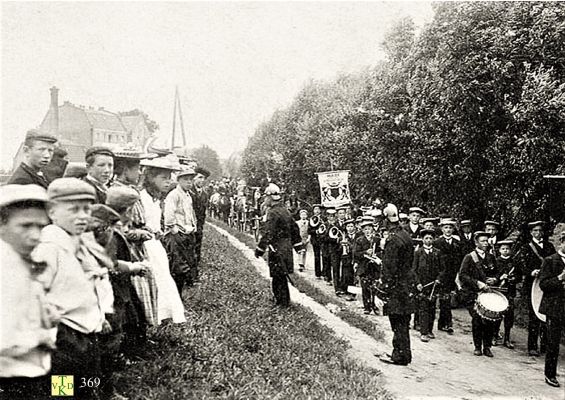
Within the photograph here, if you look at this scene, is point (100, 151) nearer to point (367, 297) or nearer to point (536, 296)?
point (536, 296)

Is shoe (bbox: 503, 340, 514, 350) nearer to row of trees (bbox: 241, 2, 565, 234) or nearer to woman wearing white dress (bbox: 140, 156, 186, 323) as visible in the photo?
row of trees (bbox: 241, 2, 565, 234)

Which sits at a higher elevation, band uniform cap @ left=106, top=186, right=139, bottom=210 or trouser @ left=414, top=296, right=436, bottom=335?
band uniform cap @ left=106, top=186, right=139, bottom=210

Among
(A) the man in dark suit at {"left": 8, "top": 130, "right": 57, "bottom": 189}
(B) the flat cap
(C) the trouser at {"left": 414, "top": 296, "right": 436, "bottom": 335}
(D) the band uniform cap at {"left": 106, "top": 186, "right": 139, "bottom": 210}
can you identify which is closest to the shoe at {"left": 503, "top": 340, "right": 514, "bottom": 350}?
(C) the trouser at {"left": 414, "top": 296, "right": 436, "bottom": 335}

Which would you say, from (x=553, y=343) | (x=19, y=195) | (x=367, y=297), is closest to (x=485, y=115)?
(x=367, y=297)

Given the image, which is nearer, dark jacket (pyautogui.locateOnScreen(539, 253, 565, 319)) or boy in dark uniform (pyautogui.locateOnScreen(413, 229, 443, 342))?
dark jacket (pyautogui.locateOnScreen(539, 253, 565, 319))

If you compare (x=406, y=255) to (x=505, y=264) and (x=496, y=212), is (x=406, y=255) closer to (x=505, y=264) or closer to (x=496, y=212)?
(x=505, y=264)

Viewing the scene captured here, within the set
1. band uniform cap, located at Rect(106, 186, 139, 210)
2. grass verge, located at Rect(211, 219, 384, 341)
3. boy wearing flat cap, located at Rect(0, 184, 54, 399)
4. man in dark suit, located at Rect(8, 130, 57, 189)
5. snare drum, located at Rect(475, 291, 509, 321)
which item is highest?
man in dark suit, located at Rect(8, 130, 57, 189)

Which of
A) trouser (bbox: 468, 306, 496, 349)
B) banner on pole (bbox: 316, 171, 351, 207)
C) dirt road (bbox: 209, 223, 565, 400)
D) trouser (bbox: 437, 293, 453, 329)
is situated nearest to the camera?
dirt road (bbox: 209, 223, 565, 400)

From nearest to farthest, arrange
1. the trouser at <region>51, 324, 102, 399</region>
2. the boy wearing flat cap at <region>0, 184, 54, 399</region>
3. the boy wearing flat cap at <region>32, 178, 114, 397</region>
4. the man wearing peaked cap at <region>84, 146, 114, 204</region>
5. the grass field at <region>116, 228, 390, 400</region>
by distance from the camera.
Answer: the boy wearing flat cap at <region>0, 184, 54, 399</region>
the boy wearing flat cap at <region>32, 178, 114, 397</region>
the trouser at <region>51, 324, 102, 399</region>
the man wearing peaked cap at <region>84, 146, 114, 204</region>
the grass field at <region>116, 228, 390, 400</region>

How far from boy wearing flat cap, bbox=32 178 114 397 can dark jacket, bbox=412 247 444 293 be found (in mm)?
7183

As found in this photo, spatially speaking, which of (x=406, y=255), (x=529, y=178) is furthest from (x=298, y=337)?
(x=529, y=178)

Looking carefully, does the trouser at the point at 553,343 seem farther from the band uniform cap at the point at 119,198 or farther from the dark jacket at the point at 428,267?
the band uniform cap at the point at 119,198

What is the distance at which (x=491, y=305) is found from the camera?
8547 millimetres

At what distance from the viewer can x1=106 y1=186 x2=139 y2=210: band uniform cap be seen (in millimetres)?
4551
